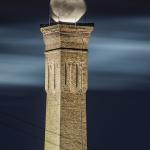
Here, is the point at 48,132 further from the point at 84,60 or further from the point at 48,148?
the point at 84,60

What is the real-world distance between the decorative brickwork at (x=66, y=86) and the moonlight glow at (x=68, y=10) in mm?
380

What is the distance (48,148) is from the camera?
3097 centimetres

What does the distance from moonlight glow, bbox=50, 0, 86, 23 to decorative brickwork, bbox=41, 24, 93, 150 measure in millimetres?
380

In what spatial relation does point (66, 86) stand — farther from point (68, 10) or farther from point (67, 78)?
point (68, 10)

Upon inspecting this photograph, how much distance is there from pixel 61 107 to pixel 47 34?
302cm

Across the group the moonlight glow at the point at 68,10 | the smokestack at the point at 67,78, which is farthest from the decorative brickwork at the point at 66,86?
the moonlight glow at the point at 68,10

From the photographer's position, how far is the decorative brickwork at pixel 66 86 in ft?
100

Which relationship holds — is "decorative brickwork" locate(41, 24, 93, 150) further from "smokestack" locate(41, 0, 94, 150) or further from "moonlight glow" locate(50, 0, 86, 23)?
"moonlight glow" locate(50, 0, 86, 23)

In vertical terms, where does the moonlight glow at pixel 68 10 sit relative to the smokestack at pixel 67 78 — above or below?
above

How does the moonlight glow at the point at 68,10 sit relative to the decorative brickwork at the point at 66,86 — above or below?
above

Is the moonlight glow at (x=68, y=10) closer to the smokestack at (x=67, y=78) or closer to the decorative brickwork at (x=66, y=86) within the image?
the smokestack at (x=67, y=78)

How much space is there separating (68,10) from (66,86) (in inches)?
111

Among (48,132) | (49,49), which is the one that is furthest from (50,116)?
(49,49)

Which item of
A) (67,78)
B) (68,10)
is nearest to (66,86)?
(67,78)
